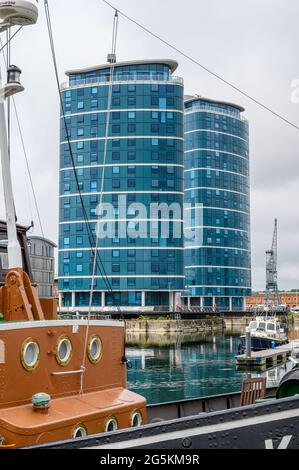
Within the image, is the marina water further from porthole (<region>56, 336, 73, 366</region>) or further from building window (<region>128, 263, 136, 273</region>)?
porthole (<region>56, 336, 73, 366</region>)

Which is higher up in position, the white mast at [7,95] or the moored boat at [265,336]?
the white mast at [7,95]

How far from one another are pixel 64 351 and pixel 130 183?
113237mm

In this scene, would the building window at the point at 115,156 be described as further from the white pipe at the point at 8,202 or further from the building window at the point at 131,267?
the white pipe at the point at 8,202

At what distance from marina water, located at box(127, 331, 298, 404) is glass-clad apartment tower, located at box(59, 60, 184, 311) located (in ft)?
88.9

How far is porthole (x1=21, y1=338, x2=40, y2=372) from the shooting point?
9.34 m

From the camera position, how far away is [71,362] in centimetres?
1038

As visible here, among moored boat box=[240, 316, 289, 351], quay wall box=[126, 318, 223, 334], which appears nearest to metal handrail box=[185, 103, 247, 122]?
quay wall box=[126, 318, 223, 334]

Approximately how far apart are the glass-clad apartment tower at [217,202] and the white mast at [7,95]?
5778 inches

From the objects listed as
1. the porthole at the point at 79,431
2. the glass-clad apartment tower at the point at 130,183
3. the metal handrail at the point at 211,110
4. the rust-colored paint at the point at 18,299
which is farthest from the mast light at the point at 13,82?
the metal handrail at the point at 211,110

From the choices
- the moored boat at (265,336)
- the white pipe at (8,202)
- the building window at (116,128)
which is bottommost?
the moored boat at (265,336)

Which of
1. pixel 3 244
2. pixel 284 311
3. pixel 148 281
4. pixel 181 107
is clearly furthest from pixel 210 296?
pixel 3 244

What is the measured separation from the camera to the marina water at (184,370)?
4462cm

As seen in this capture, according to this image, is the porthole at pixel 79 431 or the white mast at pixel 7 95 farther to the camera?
the white mast at pixel 7 95

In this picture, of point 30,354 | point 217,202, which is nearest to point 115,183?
point 217,202
